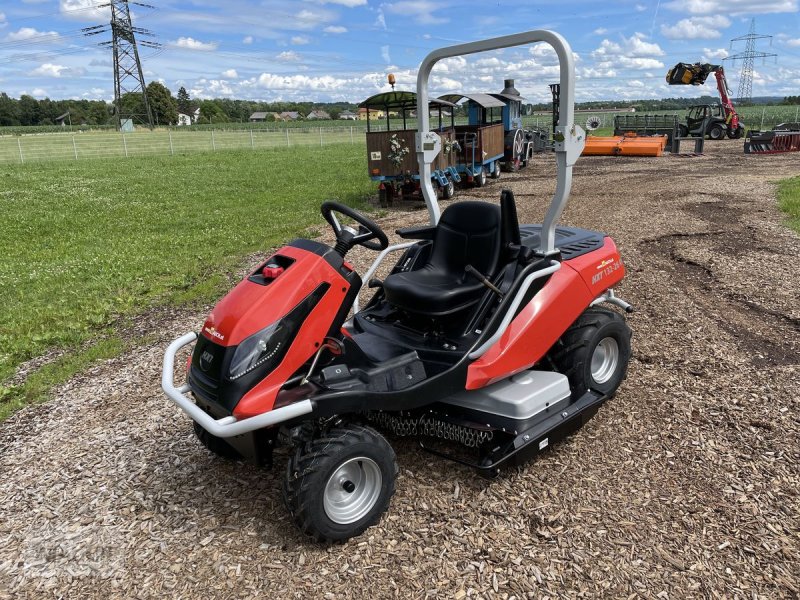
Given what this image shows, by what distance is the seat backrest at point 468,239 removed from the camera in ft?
12.0

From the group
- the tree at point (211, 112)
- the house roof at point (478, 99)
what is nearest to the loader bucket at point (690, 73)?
the house roof at point (478, 99)

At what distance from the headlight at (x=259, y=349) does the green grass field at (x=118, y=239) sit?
8.97ft

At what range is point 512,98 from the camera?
18.8 meters

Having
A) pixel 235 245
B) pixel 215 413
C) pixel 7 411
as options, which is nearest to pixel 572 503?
pixel 215 413

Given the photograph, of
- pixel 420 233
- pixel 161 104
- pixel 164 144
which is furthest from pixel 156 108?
pixel 420 233

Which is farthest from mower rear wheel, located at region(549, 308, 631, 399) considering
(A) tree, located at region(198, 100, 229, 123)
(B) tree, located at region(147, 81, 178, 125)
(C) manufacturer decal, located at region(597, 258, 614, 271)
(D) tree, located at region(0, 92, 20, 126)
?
(D) tree, located at region(0, 92, 20, 126)

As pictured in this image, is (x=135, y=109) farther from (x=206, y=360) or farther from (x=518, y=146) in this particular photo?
(x=206, y=360)

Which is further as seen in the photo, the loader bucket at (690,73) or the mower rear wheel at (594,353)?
the loader bucket at (690,73)

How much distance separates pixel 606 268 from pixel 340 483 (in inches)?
89.0

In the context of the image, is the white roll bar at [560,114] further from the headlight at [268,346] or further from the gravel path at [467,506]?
the headlight at [268,346]

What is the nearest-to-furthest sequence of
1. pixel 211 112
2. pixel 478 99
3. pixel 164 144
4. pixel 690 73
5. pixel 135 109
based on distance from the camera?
pixel 478 99
pixel 690 73
pixel 164 144
pixel 135 109
pixel 211 112

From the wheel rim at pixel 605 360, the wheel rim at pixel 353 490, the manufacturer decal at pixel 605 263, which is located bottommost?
the wheel rim at pixel 353 490

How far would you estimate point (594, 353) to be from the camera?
4.02 m

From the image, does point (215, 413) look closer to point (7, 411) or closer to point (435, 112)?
point (7, 411)
